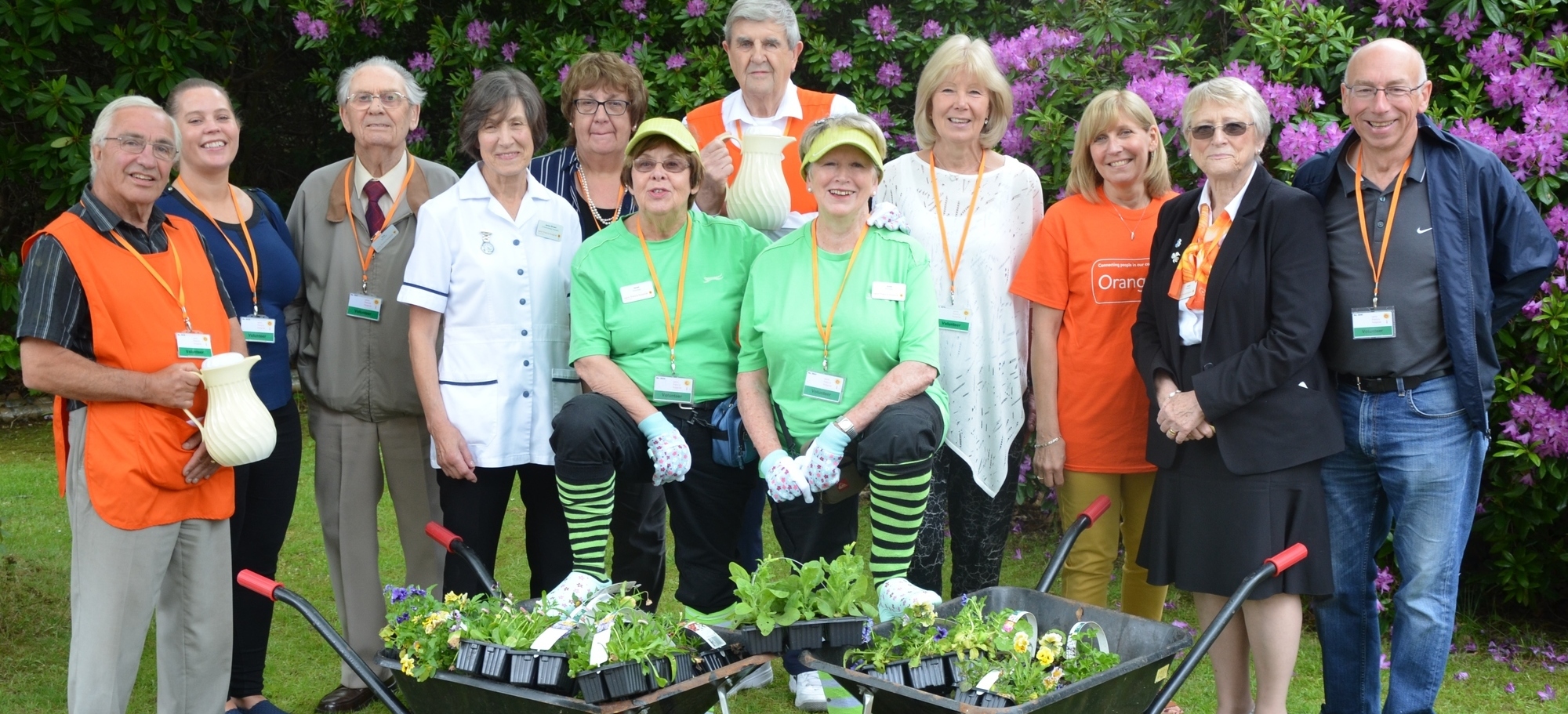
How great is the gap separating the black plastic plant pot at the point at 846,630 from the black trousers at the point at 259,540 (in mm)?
2018

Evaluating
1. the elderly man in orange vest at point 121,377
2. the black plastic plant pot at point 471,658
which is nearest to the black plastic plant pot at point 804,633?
the black plastic plant pot at point 471,658

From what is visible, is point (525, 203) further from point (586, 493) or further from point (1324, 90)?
point (1324, 90)

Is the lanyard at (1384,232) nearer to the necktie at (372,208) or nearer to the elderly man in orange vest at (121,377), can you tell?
the necktie at (372,208)

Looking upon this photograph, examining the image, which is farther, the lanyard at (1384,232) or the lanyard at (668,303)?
the lanyard at (668,303)

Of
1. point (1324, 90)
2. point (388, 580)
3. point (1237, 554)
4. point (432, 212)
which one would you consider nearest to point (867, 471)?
point (1237, 554)

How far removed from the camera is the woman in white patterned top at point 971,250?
4156 mm

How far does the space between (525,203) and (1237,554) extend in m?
2.44

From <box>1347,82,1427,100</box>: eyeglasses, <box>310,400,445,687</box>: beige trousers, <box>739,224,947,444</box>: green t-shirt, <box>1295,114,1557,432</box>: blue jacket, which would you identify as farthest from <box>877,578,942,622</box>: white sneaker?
<box>1347,82,1427,100</box>: eyeglasses

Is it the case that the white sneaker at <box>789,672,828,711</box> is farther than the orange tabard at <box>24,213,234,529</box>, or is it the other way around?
the white sneaker at <box>789,672,828,711</box>

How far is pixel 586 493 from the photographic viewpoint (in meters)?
3.70

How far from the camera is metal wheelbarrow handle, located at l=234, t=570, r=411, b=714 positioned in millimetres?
2902

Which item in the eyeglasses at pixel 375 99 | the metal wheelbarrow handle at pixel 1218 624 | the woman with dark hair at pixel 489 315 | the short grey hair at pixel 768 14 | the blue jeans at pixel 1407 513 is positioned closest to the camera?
the metal wheelbarrow handle at pixel 1218 624

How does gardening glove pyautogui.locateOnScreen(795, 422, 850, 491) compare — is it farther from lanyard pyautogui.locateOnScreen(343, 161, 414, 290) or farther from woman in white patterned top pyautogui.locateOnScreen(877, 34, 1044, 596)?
lanyard pyautogui.locateOnScreen(343, 161, 414, 290)

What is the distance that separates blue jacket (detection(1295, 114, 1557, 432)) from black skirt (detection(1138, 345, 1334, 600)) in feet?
1.66
